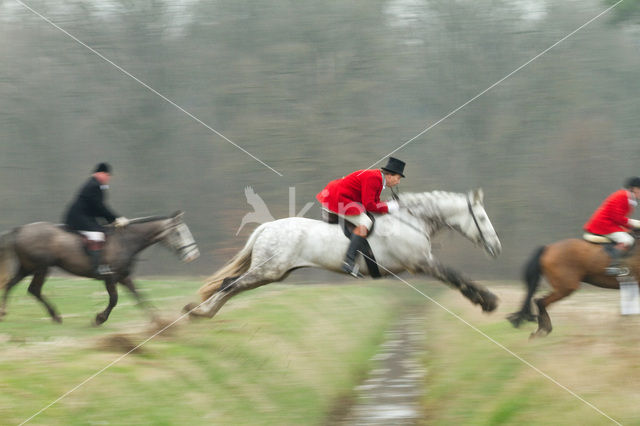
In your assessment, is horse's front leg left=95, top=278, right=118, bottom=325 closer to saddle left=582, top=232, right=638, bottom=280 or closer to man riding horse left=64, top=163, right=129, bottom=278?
man riding horse left=64, top=163, right=129, bottom=278

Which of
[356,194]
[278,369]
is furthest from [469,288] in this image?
[278,369]

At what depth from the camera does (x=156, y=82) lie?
2783 centimetres

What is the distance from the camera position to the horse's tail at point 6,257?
33.1ft

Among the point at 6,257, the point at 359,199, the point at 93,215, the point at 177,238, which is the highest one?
the point at 359,199

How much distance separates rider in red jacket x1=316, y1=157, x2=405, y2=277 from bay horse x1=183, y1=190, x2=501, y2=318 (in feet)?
0.60

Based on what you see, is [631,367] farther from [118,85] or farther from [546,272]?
[118,85]

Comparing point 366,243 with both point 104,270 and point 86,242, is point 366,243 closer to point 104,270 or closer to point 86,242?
point 104,270

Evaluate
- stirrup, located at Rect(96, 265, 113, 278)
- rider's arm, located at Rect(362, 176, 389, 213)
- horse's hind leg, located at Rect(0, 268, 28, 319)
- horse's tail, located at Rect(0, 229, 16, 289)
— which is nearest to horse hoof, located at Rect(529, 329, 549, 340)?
rider's arm, located at Rect(362, 176, 389, 213)

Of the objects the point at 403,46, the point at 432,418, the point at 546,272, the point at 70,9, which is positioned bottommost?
the point at 432,418

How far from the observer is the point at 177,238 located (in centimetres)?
1049

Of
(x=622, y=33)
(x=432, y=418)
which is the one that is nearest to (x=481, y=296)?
(x=432, y=418)

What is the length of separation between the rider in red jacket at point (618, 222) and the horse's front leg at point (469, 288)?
171cm

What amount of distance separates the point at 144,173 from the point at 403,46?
11.8m

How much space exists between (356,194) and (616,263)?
12.2 ft
